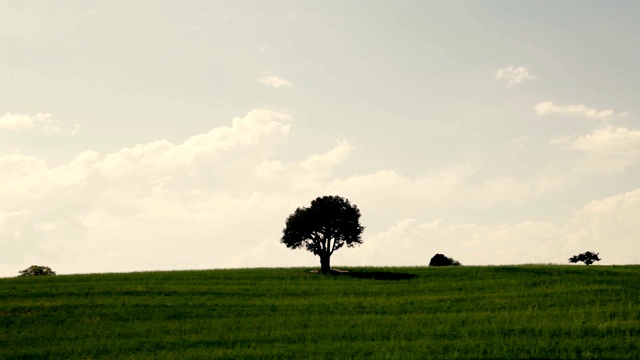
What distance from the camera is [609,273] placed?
57188mm

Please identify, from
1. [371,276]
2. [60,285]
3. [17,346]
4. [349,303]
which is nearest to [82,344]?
[17,346]

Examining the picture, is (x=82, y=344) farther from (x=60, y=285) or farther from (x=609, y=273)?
(x=609, y=273)

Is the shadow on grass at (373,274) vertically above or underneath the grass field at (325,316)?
above

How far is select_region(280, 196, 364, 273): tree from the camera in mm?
69312

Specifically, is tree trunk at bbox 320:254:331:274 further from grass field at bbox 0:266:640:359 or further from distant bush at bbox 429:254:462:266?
distant bush at bbox 429:254:462:266

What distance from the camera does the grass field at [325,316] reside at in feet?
86.9

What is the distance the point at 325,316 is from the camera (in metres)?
35.8

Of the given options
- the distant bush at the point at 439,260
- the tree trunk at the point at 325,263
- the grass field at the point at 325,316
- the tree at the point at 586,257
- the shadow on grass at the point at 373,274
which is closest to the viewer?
the grass field at the point at 325,316

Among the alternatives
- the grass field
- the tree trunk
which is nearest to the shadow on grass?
the grass field

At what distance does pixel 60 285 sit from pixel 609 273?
47.9 metres

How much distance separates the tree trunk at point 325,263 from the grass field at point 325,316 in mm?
6798

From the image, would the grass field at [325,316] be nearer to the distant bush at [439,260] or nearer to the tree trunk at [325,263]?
the tree trunk at [325,263]

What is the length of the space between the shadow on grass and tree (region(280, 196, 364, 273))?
4737 mm

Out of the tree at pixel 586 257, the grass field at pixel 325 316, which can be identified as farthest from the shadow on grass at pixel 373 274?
the tree at pixel 586 257
